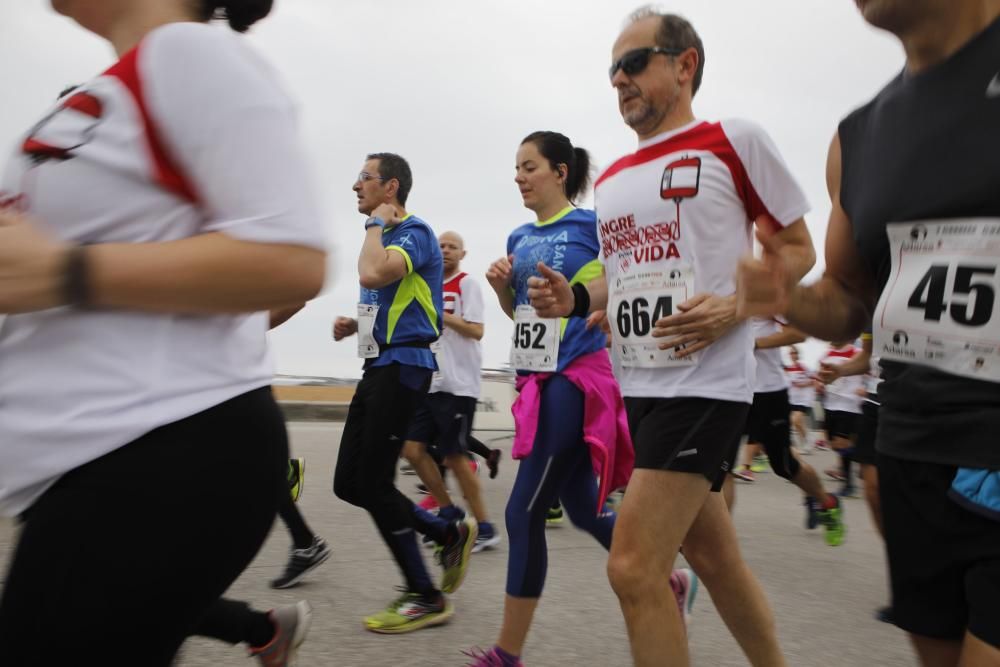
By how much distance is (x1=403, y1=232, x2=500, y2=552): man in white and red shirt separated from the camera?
5676 mm

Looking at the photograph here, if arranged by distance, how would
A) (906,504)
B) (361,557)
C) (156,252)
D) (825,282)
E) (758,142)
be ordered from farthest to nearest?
(361,557) < (758,142) < (825,282) < (906,504) < (156,252)

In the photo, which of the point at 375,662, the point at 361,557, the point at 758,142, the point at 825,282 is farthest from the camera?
the point at 361,557

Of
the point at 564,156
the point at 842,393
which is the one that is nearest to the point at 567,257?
the point at 564,156

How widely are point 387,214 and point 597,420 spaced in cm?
153

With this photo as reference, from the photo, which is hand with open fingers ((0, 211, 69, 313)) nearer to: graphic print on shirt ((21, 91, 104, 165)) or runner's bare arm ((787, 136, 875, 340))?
graphic print on shirt ((21, 91, 104, 165))

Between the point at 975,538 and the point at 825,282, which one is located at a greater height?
the point at 825,282

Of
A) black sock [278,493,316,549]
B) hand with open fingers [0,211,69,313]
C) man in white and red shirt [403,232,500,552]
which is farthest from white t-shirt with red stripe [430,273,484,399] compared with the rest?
hand with open fingers [0,211,69,313]

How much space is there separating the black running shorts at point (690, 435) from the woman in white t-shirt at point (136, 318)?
1.45m

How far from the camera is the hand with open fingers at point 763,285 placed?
1709mm

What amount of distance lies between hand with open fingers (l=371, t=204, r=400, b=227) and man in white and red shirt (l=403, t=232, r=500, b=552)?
3.90ft

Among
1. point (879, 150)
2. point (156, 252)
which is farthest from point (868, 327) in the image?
point (156, 252)

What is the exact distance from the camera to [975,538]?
144cm

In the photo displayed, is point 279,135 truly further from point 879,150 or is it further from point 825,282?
point 825,282

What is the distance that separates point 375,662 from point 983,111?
269 centimetres
